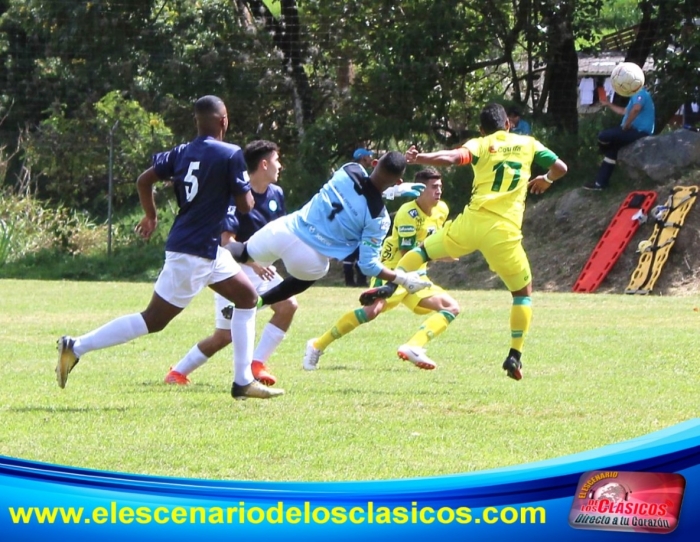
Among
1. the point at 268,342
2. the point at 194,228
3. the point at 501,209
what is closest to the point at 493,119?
the point at 501,209

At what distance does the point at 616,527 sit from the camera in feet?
9.97

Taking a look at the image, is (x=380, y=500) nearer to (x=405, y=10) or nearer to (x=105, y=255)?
(x=405, y=10)

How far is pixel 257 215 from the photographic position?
9398mm

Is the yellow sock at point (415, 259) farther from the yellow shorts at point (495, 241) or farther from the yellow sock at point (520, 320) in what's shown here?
the yellow sock at point (520, 320)

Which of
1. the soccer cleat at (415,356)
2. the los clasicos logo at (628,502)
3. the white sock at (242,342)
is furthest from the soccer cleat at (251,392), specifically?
the los clasicos logo at (628,502)

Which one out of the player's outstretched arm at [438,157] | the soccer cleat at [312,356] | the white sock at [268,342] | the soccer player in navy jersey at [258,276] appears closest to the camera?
the player's outstretched arm at [438,157]

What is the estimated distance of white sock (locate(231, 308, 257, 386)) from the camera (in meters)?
7.93

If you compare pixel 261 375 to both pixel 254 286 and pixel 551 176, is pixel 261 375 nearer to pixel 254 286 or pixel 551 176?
pixel 254 286

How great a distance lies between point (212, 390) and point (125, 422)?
151cm

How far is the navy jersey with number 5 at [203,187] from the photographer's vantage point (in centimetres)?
759

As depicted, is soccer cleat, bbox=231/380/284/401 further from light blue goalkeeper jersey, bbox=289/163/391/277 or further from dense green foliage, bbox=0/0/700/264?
dense green foliage, bbox=0/0/700/264

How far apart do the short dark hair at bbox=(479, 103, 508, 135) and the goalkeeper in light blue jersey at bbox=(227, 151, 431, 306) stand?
100 cm

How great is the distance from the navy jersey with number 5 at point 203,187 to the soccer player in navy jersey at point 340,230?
42.4 inches

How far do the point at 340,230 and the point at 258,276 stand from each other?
0.89 metres
